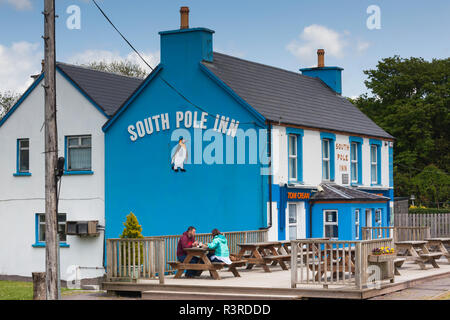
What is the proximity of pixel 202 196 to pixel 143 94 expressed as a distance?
457 cm

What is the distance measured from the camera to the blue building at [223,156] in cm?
2742

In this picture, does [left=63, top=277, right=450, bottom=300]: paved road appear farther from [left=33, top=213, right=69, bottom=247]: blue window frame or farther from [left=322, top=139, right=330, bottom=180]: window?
[left=33, top=213, right=69, bottom=247]: blue window frame

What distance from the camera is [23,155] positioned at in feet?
113

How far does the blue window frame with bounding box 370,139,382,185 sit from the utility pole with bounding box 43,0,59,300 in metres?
19.0

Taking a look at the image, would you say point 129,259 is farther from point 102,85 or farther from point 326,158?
point 102,85

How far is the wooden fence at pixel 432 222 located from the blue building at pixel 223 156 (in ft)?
16.4

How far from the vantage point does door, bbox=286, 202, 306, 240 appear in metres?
28.5

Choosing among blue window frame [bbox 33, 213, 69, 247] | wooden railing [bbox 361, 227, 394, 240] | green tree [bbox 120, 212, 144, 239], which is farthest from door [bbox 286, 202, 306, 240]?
blue window frame [bbox 33, 213, 69, 247]

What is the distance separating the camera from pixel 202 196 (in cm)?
2845

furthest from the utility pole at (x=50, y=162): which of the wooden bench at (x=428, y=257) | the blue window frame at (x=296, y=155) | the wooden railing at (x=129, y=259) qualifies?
the blue window frame at (x=296, y=155)

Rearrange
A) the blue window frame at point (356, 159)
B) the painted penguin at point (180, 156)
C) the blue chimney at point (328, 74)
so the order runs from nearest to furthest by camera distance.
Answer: the painted penguin at point (180, 156) < the blue window frame at point (356, 159) < the blue chimney at point (328, 74)

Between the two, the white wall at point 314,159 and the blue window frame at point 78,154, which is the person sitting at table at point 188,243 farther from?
the blue window frame at point 78,154

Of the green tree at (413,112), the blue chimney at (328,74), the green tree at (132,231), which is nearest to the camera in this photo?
the green tree at (132,231)

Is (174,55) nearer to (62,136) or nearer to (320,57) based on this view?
(62,136)
